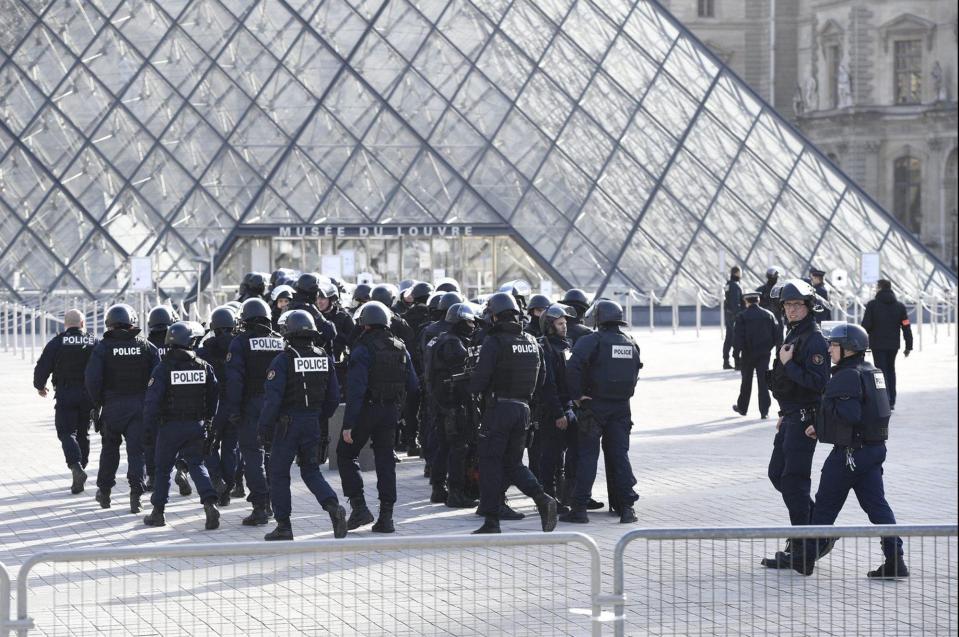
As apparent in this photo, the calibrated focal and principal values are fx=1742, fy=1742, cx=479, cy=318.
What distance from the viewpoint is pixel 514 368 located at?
33.0 feet

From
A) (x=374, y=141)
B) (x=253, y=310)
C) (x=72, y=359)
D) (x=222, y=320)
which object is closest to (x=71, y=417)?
(x=72, y=359)

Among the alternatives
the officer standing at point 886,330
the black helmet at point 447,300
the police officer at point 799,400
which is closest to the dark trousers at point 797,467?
the police officer at point 799,400

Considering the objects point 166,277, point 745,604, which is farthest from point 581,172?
point 745,604

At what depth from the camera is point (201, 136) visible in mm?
30828

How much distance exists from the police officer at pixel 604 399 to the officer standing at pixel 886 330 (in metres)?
7.08

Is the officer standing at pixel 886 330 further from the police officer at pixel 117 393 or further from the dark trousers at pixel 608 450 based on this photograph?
the police officer at pixel 117 393

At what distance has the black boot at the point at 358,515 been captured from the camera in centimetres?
1041

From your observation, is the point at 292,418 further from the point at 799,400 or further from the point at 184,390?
the point at 799,400

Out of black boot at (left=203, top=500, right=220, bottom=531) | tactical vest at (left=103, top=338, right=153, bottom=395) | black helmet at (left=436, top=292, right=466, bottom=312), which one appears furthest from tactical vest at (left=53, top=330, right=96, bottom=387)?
black helmet at (left=436, top=292, right=466, bottom=312)

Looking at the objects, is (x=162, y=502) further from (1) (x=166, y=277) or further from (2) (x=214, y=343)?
(1) (x=166, y=277)

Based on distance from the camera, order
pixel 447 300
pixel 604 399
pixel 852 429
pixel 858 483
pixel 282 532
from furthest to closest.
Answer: pixel 447 300 → pixel 604 399 → pixel 282 532 → pixel 858 483 → pixel 852 429

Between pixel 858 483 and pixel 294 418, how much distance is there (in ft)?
10.4

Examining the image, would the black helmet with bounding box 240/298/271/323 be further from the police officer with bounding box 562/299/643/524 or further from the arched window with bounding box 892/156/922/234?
the arched window with bounding box 892/156/922/234

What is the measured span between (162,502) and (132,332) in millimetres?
1481
